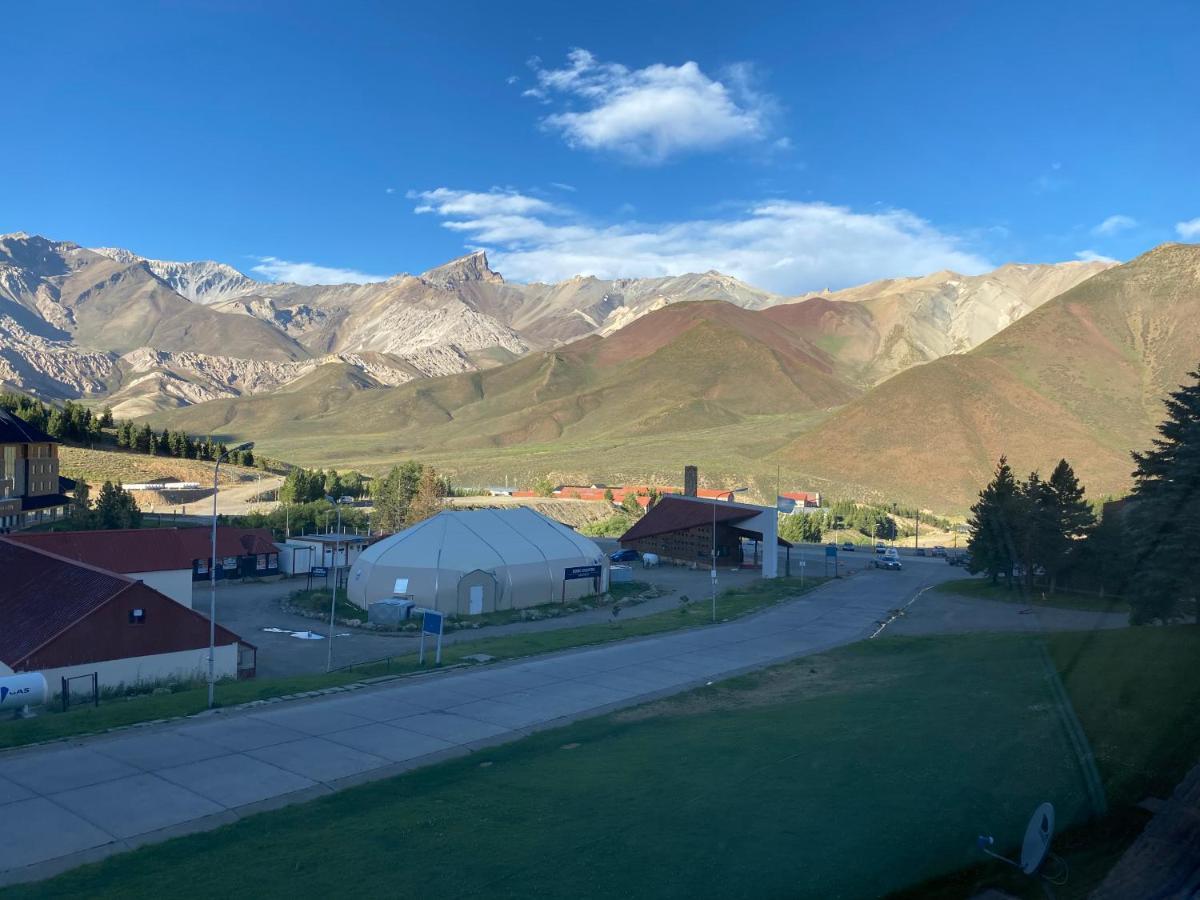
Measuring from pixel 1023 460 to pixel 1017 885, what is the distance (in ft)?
449

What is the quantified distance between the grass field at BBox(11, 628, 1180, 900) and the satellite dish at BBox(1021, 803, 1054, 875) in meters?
0.74

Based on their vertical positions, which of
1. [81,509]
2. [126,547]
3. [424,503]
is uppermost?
[424,503]

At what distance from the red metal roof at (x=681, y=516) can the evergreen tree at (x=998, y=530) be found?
52.3ft

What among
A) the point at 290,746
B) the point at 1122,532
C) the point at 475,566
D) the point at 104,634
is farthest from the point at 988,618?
the point at 104,634

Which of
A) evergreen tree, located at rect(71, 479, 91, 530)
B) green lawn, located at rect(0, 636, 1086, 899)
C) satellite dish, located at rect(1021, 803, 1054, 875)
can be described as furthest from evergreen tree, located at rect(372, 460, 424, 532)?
satellite dish, located at rect(1021, 803, 1054, 875)

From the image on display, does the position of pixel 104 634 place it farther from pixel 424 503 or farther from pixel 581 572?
pixel 424 503

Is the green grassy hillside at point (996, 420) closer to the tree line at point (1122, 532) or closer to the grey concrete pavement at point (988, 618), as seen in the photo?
the tree line at point (1122, 532)

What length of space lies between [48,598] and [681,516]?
158 feet

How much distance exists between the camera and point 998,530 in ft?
164

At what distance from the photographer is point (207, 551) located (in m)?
52.1

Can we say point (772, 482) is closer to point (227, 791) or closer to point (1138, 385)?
point (1138, 385)

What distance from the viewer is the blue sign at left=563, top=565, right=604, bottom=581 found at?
166 feet

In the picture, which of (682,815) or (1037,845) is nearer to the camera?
(1037,845)

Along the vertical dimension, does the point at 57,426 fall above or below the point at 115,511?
above
